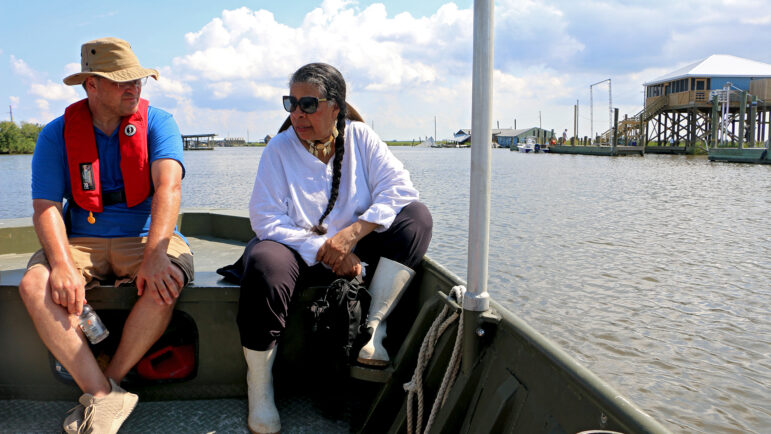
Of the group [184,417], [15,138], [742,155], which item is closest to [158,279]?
[184,417]

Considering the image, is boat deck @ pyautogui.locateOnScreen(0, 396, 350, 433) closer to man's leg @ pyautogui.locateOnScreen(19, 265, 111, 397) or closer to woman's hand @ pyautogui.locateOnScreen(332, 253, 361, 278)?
man's leg @ pyautogui.locateOnScreen(19, 265, 111, 397)

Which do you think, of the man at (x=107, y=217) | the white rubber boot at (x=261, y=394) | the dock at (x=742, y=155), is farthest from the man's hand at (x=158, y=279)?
the dock at (x=742, y=155)

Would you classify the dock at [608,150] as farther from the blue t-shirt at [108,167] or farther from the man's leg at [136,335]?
the man's leg at [136,335]

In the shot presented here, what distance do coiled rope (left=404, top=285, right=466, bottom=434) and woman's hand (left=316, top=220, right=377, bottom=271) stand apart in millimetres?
534

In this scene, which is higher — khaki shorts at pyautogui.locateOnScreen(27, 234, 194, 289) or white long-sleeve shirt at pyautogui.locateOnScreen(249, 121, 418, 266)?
white long-sleeve shirt at pyautogui.locateOnScreen(249, 121, 418, 266)

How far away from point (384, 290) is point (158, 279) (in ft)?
3.03

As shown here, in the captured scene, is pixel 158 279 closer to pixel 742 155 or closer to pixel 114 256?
pixel 114 256

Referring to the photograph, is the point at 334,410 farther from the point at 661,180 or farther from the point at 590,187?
the point at 661,180

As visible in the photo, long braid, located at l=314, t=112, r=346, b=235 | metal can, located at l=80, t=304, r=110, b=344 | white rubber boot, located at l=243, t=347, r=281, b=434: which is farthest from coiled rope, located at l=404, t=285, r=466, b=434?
metal can, located at l=80, t=304, r=110, b=344

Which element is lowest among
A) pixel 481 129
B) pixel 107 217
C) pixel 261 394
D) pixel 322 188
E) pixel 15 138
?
pixel 261 394

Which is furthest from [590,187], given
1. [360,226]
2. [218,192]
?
[360,226]

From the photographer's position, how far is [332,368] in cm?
250

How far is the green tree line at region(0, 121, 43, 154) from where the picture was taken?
239 ft

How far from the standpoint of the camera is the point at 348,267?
2.48 metres
